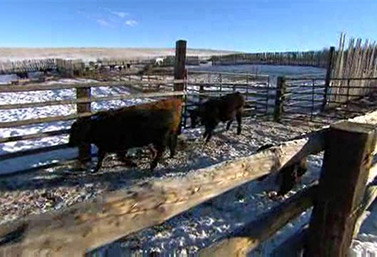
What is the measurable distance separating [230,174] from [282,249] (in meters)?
0.77

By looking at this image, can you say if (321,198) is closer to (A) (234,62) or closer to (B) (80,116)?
(B) (80,116)

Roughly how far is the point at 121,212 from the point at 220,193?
1.90 feet

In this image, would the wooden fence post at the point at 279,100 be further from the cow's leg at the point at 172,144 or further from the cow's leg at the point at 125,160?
the cow's leg at the point at 125,160

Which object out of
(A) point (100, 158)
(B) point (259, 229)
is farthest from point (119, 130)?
(B) point (259, 229)

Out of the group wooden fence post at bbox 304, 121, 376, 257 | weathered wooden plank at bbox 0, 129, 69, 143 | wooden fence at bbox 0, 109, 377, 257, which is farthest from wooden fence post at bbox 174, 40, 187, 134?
wooden fence post at bbox 304, 121, 376, 257

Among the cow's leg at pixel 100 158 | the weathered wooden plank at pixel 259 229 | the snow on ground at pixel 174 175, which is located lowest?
the snow on ground at pixel 174 175

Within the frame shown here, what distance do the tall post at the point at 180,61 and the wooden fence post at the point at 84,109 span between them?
198 centimetres

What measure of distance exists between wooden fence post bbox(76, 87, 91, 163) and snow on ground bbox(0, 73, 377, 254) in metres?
0.25

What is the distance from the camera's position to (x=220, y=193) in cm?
171

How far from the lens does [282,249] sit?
221 cm

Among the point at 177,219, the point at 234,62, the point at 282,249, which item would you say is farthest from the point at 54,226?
the point at 234,62

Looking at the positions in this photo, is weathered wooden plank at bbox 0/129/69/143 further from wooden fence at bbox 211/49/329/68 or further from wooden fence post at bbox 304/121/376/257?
wooden fence at bbox 211/49/329/68

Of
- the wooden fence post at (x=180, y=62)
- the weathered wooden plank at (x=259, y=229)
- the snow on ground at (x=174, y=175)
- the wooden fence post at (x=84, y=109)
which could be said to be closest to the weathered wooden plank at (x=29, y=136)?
the wooden fence post at (x=84, y=109)

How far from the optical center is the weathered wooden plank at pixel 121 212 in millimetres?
1047
